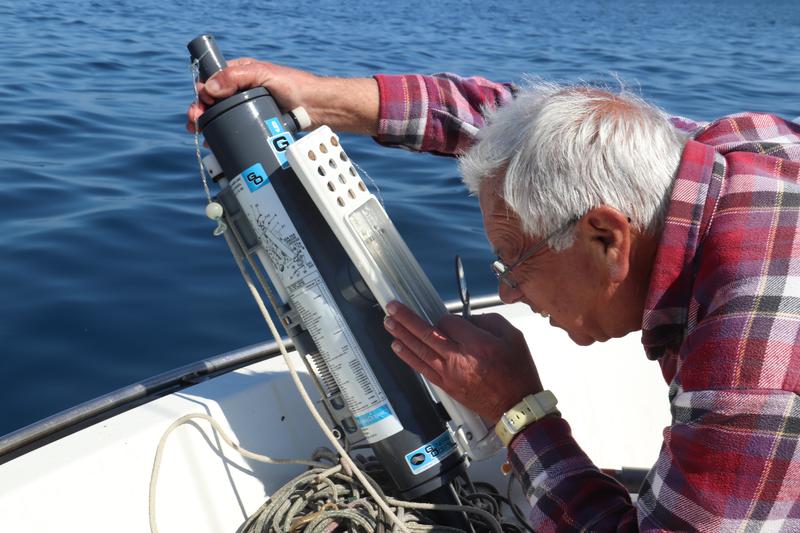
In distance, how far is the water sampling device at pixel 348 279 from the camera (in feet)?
5.88

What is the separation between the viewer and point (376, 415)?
1.85 m

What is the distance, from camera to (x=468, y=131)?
2.38 meters

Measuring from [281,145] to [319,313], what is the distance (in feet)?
1.20

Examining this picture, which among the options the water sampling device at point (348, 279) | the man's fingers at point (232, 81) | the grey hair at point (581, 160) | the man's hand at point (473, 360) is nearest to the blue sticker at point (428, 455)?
the water sampling device at point (348, 279)

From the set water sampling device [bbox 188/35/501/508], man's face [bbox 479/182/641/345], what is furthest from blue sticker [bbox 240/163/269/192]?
man's face [bbox 479/182/641/345]

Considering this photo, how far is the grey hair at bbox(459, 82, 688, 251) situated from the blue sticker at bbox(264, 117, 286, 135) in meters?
0.58

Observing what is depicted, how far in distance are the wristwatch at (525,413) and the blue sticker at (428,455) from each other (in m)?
0.33

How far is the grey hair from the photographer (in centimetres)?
135

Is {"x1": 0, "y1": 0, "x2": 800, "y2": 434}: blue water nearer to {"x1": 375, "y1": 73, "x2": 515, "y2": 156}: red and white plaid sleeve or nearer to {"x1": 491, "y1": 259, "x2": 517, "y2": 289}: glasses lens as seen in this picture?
{"x1": 375, "y1": 73, "x2": 515, "y2": 156}: red and white plaid sleeve

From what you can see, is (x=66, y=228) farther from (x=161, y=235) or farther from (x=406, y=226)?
(x=406, y=226)

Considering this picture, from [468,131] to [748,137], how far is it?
35.8 inches

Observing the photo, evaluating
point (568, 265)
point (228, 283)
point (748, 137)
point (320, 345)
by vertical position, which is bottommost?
point (228, 283)

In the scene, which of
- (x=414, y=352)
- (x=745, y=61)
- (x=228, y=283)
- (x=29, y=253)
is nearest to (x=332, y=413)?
(x=414, y=352)

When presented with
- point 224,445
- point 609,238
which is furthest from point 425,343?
point 224,445
